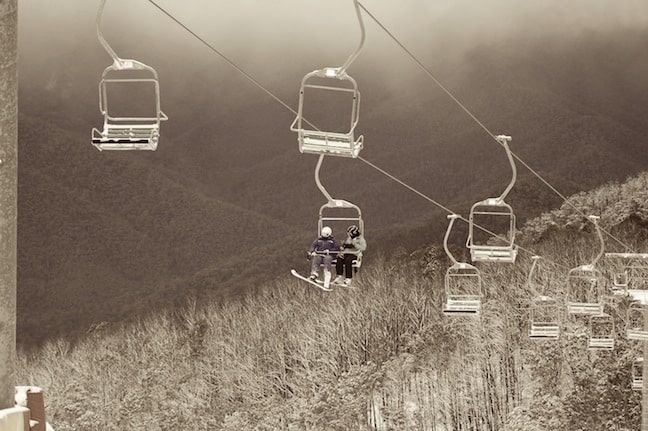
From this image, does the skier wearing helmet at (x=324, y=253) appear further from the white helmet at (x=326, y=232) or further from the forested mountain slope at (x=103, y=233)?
the forested mountain slope at (x=103, y=233)

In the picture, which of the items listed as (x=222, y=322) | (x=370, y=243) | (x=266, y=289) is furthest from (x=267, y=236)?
(x=222, y=322)

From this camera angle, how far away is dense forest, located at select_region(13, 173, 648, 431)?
135ft

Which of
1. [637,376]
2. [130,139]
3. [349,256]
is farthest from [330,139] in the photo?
[637,376]

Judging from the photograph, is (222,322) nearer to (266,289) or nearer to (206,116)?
(266,289)

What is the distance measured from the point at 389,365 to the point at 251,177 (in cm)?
10584

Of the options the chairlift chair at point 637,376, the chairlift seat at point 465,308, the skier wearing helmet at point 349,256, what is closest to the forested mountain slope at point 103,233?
the chairlift chair at point 637,376

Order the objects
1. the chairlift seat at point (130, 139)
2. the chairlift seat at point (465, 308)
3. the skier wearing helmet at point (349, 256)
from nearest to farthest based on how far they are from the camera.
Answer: the chairlift seat at point (130, 139) → the skier wearing helmet at point (349, 256) → the chairlift seat at point (465, 308)

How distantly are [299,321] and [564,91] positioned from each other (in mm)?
92271

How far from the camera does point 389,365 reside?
51.7 m

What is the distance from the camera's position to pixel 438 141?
5330 inches

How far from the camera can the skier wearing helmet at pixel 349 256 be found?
38.7 feet

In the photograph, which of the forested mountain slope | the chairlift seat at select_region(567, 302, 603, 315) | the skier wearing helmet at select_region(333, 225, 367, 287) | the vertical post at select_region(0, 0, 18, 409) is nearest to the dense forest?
the chairlift seat at select_region(567, 302, 603, 315)

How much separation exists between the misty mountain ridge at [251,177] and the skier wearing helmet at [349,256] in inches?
2887

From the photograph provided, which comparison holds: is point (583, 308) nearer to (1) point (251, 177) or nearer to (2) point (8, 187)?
(2) point (8, 187)
